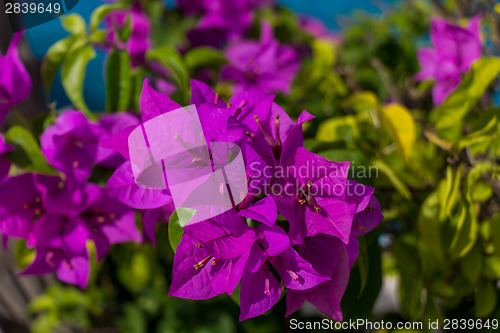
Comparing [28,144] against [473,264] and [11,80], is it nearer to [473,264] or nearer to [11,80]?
[11,80]

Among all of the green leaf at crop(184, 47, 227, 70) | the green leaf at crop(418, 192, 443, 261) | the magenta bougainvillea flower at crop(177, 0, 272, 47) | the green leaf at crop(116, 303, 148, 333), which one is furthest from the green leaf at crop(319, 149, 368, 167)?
the green leaf at crop(116, 303, 148, 333)

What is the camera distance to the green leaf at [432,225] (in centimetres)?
45

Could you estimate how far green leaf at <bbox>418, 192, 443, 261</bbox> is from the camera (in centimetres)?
45

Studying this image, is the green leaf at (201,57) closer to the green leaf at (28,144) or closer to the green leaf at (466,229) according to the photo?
the green leaf at (28,144)

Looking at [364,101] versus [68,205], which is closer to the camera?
[68,205]

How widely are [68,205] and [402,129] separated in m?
0.36

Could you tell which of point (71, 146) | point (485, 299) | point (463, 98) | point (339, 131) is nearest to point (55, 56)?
point (71, 146)

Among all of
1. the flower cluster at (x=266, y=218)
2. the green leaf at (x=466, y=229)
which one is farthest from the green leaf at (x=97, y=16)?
the green leaf at (x=466, y=229)

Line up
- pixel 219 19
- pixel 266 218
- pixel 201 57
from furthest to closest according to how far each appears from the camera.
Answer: pixel 219 19 → pixel 201 57 → pixel 266 218

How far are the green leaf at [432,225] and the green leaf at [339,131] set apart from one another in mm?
109

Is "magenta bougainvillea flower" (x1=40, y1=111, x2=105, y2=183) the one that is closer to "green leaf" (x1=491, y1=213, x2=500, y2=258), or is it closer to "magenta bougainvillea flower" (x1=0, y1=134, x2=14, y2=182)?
"magenta bougainvillea flower" (x1=0, y1=134, x2=14, y2=182)

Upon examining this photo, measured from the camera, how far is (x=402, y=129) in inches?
18.6

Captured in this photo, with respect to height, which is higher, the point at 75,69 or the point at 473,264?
the point at 75,69

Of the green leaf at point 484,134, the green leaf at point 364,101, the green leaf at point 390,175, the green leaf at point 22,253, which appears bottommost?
the green leaf at point 22,253
